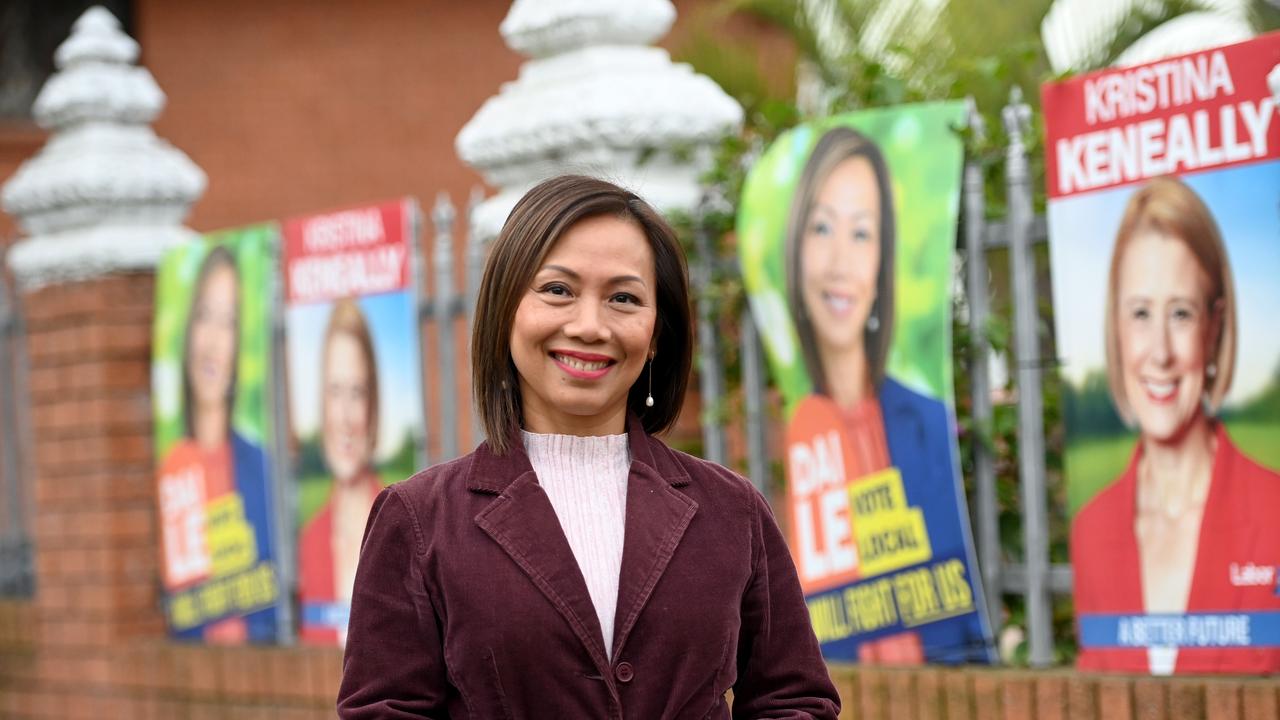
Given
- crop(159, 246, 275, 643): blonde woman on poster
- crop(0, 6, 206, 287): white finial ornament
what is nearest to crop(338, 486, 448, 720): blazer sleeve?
crop(159, 246, 275, 643): blonde woman on poster

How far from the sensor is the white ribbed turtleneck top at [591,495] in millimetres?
2293

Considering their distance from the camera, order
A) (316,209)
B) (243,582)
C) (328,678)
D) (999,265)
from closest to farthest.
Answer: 1. (999,265)
2. (328,678)
3. (243,582)
4. (316,209)

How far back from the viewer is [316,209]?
12.8 m

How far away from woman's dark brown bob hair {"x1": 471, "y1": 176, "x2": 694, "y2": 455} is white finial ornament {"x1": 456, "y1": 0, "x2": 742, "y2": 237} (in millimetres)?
2551

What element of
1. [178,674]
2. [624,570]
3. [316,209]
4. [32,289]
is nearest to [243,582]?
[178,674]

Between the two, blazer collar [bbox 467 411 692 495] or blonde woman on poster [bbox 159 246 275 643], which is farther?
blonde woman on poster [bbox 159 246 275 643]

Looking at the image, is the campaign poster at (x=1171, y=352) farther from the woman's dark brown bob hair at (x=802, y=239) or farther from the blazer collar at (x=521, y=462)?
the blazer collar at (x=521, y=462)

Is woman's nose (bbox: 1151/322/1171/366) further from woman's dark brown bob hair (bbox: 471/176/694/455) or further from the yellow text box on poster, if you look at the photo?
woman's dark brown bob hair (bbox: 471/176/694/455)

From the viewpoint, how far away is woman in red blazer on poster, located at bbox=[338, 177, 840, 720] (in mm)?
2223

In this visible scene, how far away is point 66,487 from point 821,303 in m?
3.44

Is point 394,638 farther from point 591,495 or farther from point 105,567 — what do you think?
point 105,567

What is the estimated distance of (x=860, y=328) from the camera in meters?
4.54

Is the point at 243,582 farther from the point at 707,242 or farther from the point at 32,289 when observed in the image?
the point at 707,242

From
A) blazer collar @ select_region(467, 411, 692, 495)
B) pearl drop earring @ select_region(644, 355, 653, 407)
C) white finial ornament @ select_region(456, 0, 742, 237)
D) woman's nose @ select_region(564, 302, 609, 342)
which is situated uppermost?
white finial ornament @ select_region(456, 0, 742, 237)
